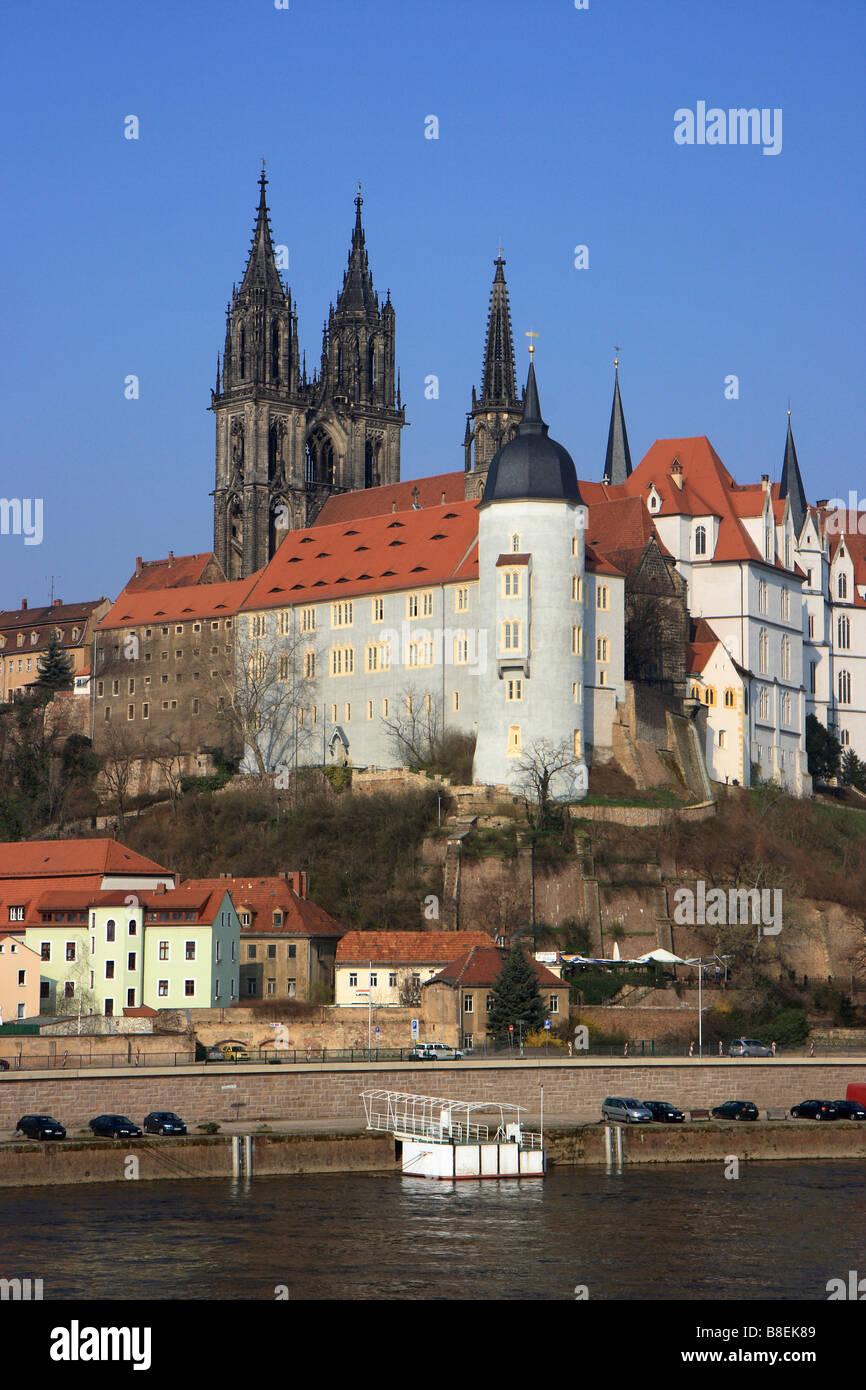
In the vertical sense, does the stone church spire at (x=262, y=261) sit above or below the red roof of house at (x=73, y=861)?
above

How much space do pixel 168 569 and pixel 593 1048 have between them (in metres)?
60.5

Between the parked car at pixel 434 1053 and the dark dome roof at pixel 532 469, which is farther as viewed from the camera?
the dark dome roof at pixel 532 469

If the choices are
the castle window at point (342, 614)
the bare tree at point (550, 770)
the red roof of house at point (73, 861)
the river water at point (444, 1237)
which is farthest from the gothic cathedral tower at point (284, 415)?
the river water at point (444, 1237)

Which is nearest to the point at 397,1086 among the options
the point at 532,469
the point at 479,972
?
the point at 479,972

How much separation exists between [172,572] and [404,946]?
2045 inches

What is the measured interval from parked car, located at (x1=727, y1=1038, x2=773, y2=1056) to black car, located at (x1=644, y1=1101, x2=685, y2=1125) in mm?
10996

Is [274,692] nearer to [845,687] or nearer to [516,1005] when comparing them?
[845,687]

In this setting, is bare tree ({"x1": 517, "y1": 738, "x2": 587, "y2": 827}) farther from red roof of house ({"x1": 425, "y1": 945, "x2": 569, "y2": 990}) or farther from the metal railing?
the metal railing

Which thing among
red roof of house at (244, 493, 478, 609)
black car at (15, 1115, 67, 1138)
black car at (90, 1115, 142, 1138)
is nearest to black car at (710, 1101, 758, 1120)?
black car at (90, 1115, 142, 1138)

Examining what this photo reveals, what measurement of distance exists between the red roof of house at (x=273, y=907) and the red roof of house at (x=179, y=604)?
30076 mm

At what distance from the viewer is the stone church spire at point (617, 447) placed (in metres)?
130

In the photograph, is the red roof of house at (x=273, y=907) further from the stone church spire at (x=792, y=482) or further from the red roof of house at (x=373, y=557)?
the stone church spire at (x=792, y=482)

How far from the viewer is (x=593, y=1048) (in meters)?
77.6
